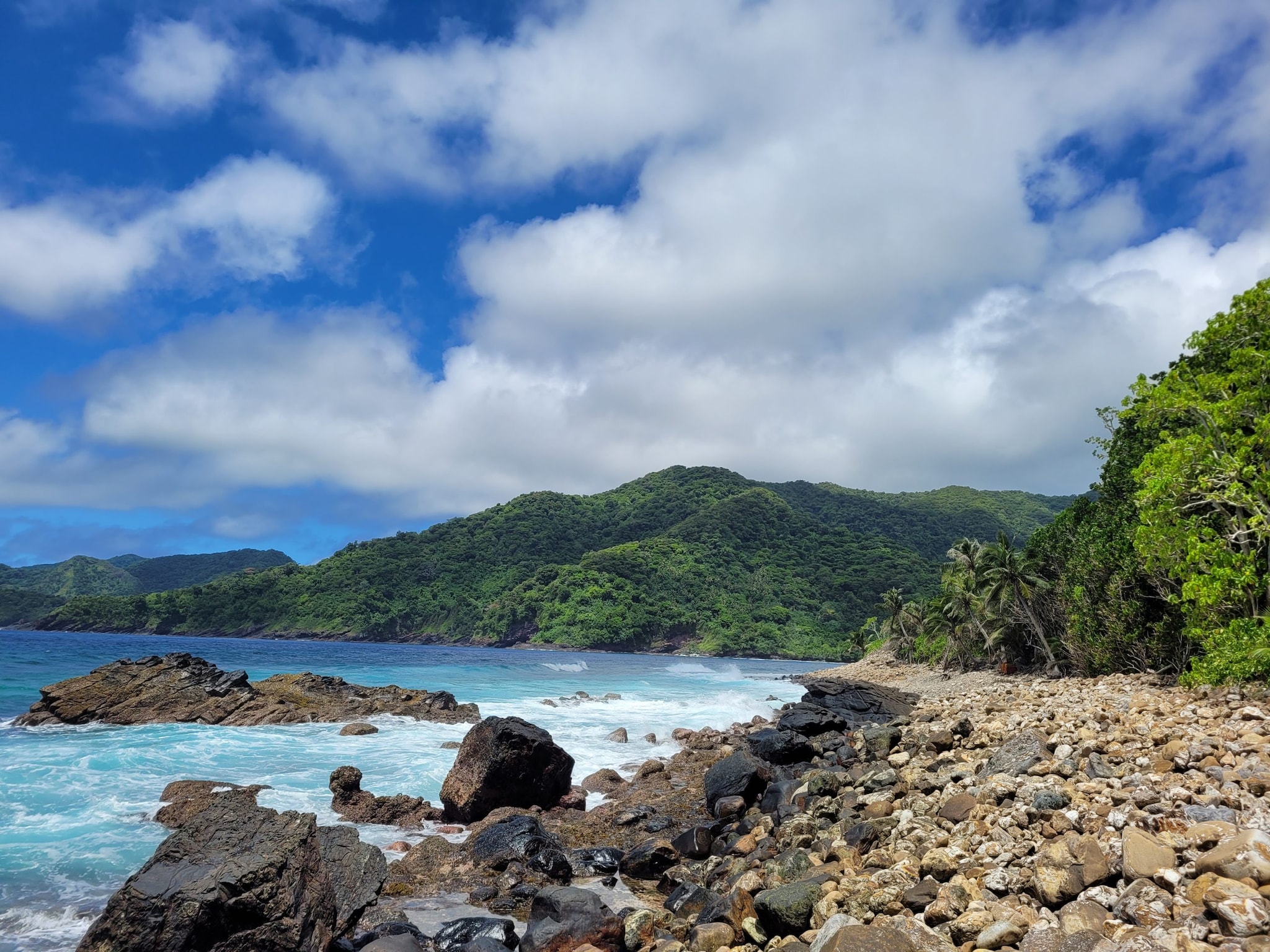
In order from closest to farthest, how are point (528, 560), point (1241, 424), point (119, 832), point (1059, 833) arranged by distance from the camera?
1. point (1059, 833)
2. point (119, 832)
3. point (1241, 424)
4. point (528, 560)

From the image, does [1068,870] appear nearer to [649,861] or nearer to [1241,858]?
[1241,858]

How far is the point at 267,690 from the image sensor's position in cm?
3472

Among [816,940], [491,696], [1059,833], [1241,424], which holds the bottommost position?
[491,696]

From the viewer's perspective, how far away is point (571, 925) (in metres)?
8.75

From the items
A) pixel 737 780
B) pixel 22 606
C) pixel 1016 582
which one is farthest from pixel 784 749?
pixel 22 606

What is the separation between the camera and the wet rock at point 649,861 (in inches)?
477

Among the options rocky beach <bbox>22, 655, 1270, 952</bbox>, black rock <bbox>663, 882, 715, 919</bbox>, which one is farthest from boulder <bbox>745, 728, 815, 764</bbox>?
black rock <bbox>663, 882, 715, 919</bbox>

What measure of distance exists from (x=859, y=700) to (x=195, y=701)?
2892 centimetres

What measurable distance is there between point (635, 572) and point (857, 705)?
4716 inches

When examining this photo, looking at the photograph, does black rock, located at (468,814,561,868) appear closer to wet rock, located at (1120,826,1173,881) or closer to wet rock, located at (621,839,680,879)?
wet rock, located at (621,839,680,879)

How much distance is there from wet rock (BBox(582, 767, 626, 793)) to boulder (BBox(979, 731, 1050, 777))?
36.0 feet

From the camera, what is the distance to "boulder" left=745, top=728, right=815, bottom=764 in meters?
19.9

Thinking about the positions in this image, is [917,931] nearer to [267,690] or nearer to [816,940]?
[816,940]

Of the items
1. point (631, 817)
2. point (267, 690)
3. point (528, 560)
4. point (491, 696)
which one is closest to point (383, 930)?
point (631, 817)
